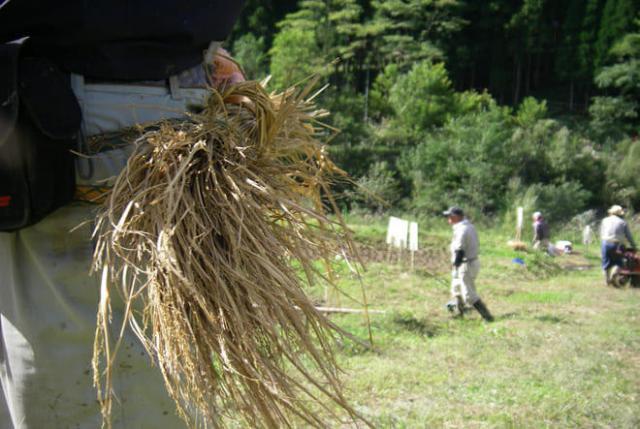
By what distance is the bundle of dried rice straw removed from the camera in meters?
1.45

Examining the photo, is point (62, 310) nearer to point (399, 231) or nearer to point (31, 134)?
point (31, 134)

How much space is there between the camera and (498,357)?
21.0ft

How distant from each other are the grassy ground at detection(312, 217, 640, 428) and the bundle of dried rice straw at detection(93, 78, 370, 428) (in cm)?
40

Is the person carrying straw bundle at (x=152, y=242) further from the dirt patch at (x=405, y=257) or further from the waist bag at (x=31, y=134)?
the dirt patch at (x=405, y=257)

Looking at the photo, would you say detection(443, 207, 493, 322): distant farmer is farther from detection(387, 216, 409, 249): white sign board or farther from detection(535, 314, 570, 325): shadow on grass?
detection(387, 216, 409, 249): white sign board

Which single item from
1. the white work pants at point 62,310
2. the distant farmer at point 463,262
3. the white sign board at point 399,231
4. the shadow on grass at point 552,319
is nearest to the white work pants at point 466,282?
the distant farmer at point 463,262

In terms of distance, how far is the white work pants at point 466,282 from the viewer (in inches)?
373

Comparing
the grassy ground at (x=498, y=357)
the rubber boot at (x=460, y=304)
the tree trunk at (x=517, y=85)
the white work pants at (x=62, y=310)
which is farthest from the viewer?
the tree trunk at (x=517, y=85)

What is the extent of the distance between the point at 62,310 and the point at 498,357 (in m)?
5.30

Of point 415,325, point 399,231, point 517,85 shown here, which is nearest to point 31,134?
point 415,325

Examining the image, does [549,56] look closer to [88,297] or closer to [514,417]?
[514,417]

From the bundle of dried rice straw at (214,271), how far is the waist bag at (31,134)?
0.44 feet

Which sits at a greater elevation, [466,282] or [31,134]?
[31,134]

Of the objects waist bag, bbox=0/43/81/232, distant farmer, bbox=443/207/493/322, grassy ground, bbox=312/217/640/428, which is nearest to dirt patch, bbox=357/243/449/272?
grassy ground, bbox=312/217/640/428
